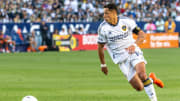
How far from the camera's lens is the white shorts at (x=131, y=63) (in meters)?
10.1

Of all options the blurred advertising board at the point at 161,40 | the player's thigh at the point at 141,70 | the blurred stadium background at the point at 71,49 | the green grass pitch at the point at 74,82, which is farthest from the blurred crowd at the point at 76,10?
the player's thigh at the point at 141,70

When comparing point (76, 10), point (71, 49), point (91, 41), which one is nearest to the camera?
point (71, 49)

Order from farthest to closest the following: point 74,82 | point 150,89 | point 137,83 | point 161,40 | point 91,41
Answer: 1. point 161,40
2. point 91,41
3. point 74,82
4. point 137,83
5. point 150,89

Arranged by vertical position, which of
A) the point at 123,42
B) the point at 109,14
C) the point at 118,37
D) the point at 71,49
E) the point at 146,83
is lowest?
the point at 71,49

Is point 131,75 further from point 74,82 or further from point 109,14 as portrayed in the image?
point 74,82

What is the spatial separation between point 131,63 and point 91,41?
24216mm

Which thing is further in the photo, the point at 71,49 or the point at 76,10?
the point at 76,10

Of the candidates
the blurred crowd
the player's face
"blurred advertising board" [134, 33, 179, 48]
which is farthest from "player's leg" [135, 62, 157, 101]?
"blurred advertising board" [134, 33, 179, 48]

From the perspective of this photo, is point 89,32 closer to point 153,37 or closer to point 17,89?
point 153,37

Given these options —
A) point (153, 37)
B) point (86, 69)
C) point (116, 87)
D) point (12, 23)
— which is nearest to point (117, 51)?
point (116, 87)

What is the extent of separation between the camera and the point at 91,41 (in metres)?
34.4

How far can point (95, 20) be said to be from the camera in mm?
37031

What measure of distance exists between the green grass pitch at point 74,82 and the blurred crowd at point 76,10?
11589 mm

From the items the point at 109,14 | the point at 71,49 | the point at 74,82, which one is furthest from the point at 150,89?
the point at 71,49
